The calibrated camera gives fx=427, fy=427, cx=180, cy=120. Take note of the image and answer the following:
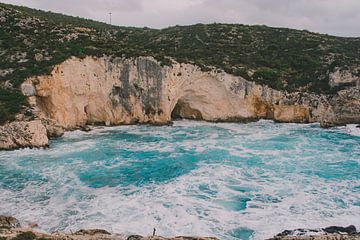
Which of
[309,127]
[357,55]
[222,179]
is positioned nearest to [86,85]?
[222,179]

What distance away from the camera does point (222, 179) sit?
22734mm

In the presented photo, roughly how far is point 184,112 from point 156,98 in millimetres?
5164

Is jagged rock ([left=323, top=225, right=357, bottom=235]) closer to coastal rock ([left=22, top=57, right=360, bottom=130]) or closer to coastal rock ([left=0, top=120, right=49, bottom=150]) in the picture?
coastal rock ([left=0, top=120, right=49, bottom=150])

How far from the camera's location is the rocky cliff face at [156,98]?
34.1 m

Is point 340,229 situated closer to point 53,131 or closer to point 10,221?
point 10,221

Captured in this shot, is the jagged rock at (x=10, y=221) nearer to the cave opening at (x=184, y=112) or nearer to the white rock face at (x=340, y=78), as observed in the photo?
the cave opening at (x=184, y=112)

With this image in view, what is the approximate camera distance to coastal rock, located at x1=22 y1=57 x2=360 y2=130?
3428 cm

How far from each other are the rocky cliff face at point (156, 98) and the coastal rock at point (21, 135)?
6.89 ft

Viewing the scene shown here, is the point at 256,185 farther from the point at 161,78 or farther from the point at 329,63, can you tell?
the point at 329,63

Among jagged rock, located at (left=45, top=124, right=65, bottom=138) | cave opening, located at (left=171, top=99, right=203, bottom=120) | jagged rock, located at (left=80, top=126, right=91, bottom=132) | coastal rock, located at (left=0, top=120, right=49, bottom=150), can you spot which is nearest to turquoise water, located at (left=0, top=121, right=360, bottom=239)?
jagged rock, located at (left=80, top=126, right=91, bottom=132)

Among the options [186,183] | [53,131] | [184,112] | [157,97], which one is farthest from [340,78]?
[53,131]

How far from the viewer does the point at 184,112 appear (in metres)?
41.7

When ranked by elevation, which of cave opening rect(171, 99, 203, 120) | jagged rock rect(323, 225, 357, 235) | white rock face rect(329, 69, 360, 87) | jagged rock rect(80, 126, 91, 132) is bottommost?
jagged rock rect(323, 225, 357, 235)

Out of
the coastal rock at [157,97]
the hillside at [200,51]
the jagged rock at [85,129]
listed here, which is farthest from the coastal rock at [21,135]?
the jagged rock at [85,129]
